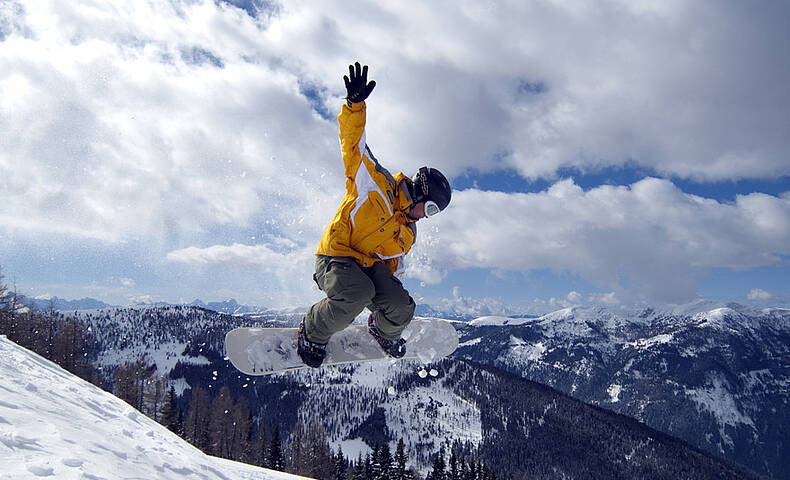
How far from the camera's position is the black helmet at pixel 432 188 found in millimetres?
5598

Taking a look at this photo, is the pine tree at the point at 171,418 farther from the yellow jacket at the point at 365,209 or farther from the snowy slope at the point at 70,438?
the yellow jacket at the point at 365,209

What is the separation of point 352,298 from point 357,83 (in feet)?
9.27

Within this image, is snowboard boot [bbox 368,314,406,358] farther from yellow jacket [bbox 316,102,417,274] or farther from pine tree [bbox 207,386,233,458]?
pine tree [bbox 207,386,233,458]

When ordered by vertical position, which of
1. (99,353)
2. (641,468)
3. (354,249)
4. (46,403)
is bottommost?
(641,468)

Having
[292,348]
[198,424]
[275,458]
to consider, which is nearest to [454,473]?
[275,458]

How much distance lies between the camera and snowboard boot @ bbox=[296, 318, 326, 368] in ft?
22.0

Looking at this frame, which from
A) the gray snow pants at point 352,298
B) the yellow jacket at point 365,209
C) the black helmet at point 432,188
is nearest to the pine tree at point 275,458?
the gray snow pants at point 352,298

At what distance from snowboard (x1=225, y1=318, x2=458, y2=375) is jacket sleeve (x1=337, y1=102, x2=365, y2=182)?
3553 mm

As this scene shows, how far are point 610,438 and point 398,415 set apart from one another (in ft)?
258

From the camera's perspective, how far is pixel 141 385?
117 feet

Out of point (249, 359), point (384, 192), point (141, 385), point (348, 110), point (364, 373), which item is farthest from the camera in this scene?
point (364, 373)

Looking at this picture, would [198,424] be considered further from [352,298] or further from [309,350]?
→ [352,298]

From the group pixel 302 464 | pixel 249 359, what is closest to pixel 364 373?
pixel 302 464

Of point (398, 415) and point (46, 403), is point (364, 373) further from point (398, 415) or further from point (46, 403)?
point (46, 403)
